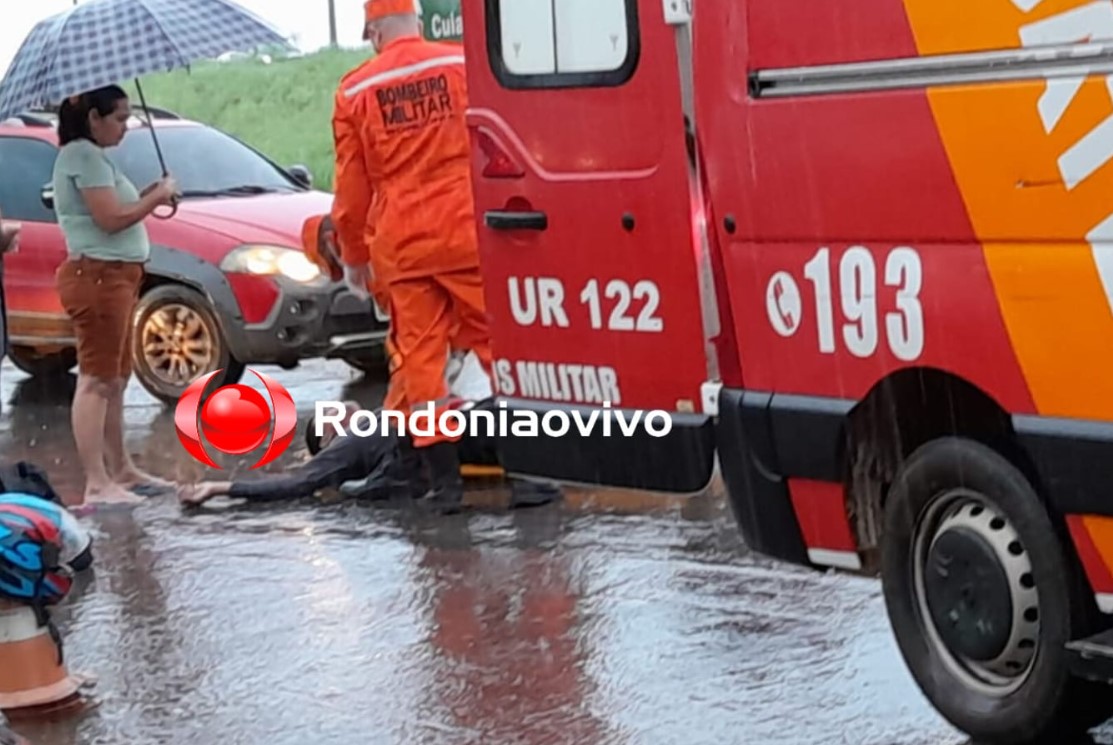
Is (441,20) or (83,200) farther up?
(441,20)

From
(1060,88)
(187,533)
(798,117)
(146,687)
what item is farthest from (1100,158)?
(187,533)

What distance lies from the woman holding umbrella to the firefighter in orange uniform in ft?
2.81

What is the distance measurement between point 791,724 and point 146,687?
1.95 meters

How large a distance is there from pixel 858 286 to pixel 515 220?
4.89ft

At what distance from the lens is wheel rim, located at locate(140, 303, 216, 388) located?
1153cm

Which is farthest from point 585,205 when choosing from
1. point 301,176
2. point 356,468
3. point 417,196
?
point 301,176

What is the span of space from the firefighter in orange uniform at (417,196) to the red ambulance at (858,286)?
1852 mm

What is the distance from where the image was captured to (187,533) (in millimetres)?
8219

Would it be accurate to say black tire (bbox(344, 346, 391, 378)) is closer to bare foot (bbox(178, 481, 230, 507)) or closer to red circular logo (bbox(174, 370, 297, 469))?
red circular logo (bbox(174, 370, 297, 469))

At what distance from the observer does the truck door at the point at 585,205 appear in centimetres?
570

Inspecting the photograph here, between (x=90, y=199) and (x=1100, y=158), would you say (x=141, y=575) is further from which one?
(x=1100, y=158)

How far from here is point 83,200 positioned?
336 inches

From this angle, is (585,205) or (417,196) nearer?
(585,205)

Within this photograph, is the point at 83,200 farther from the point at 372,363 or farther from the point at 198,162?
the point at 372,363
